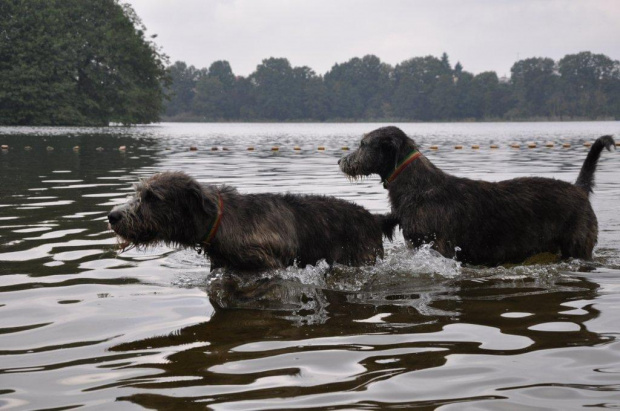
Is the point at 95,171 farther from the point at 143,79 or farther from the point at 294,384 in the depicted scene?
the point at 143,79

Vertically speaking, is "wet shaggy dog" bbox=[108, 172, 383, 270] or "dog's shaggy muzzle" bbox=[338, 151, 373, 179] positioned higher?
"dog's shaggy muzzle" bbox=[338, 151, 373, 179]

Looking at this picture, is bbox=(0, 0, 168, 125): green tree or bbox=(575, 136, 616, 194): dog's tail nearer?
bbox=(575, 136, 616, 194): dog's tail

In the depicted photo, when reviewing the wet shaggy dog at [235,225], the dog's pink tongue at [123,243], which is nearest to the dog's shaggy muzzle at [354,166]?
the wet shaggy dog at [235,225]

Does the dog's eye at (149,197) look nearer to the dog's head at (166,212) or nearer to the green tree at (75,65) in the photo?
the dog's head at (166,212)

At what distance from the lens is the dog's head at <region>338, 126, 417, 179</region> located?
9.06m

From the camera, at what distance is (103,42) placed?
268 feet

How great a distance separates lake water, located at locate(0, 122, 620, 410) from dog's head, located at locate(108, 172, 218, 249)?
61 centimetres

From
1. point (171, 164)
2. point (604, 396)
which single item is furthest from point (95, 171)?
point (604, 396)

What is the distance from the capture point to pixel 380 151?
30.1 feet

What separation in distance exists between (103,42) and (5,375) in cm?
8218

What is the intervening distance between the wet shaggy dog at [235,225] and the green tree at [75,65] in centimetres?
6939

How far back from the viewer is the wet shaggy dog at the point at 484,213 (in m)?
8.70

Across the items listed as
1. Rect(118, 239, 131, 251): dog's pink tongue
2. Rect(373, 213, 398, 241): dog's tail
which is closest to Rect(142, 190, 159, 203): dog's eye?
Rect(118, 239, 131, 251): dog's pink tongue

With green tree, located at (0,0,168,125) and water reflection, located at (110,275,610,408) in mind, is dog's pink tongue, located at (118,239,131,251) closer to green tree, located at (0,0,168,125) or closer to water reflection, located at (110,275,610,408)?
water reflection, located at (110,275,610,408)
